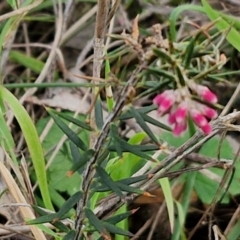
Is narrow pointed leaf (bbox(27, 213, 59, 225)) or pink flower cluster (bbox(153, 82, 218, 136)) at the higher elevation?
pink flower cluster (bbox(153, 82, 218, 136))

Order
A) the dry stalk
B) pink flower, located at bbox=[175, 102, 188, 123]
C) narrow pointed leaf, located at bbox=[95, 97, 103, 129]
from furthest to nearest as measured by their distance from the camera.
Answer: narrow pointed leaf, located at bbox=[95, 97, 103, 129], the dry stalk, pink flower, located at bbox=[175, 102, 188, 123]

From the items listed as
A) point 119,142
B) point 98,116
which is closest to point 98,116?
point 98,116

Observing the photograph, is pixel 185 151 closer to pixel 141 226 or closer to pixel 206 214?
pixel 206 214

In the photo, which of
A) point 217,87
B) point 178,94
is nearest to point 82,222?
point 178,94

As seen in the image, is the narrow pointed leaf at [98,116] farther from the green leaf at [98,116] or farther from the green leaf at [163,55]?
the green leaf at [163,55]

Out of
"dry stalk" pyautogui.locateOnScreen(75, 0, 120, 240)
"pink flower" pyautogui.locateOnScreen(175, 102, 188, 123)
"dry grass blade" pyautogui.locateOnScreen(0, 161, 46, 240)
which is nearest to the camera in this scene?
"pink flower" pyautogui.locateOnScreen(175, 102, 188, 123)

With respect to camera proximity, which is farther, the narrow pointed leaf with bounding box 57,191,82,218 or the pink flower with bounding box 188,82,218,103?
the narrow pointed leaf with bounding box 57,191,82,218

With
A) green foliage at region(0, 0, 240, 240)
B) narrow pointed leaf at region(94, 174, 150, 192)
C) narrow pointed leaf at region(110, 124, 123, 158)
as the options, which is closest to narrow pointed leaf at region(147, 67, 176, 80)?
green foliage at region(0, 0, 240, 240)

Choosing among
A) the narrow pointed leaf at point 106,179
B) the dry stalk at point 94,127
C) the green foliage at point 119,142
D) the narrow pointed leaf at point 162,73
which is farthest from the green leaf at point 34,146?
the narrow pointed leaf at point 162,73

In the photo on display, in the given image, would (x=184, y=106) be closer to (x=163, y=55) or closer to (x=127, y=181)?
(x=163, y=55)

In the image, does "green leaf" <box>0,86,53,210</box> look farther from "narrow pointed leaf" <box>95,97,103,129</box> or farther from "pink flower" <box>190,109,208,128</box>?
"pink flower" <box>190,109,208,128</box>
